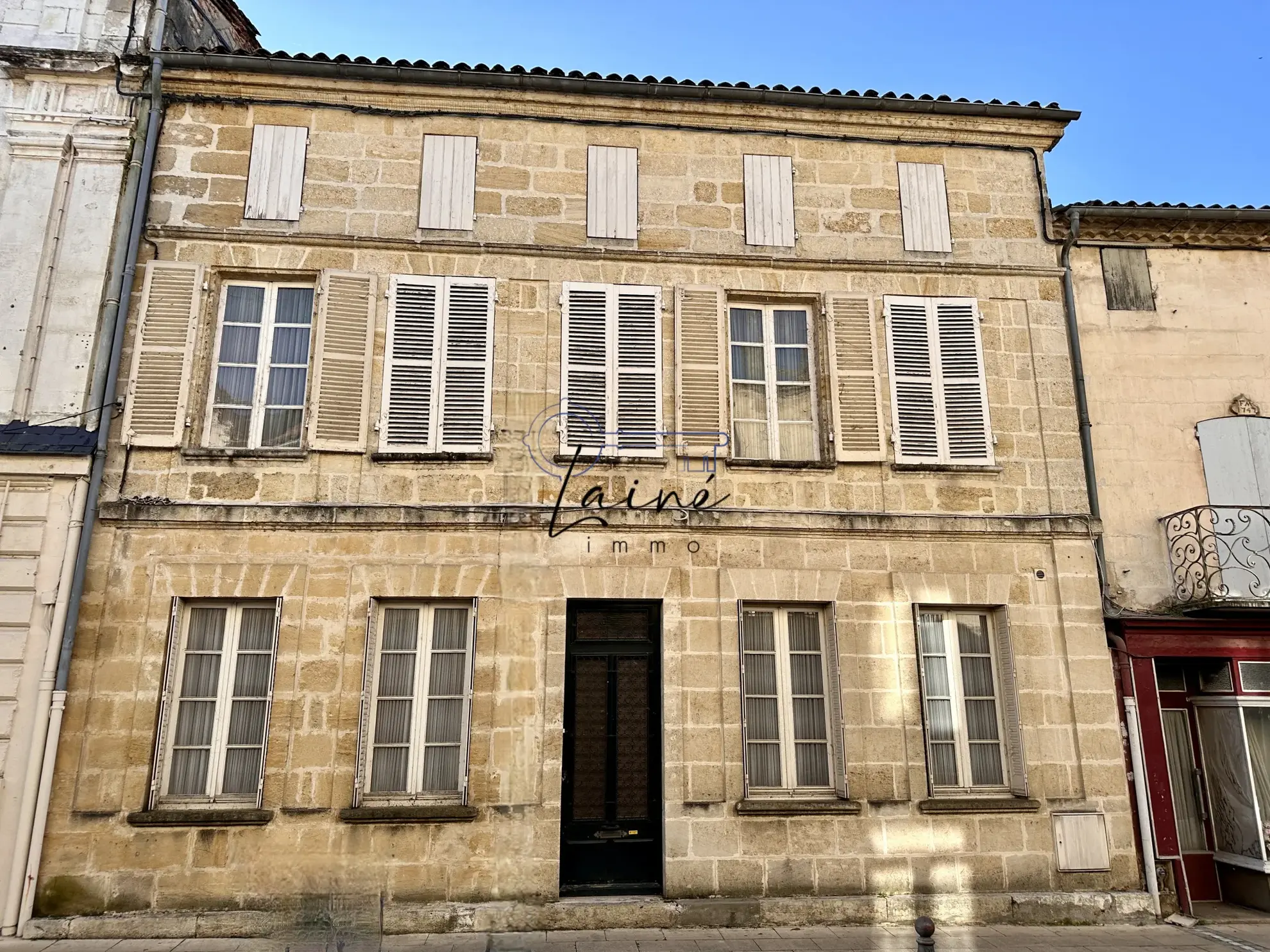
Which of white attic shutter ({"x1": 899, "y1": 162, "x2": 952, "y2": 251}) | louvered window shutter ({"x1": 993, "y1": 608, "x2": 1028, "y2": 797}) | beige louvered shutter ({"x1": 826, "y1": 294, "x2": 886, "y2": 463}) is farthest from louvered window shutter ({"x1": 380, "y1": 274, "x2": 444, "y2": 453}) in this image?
louvered window shutter ({"x1": 993, "y1": 608, "x2": 1028, "y2": 797})

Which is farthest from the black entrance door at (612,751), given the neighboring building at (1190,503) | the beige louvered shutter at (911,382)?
the neighboring building at (1190,503)

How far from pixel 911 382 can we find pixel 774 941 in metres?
5.26

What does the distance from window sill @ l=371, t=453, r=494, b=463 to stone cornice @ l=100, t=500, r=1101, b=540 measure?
432mm

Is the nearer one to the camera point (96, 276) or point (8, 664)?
point (8, 664)

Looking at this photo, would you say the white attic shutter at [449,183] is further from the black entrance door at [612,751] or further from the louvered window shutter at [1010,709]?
the louvered window shutter at [1010,709]

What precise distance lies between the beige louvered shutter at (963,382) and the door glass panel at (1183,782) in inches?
130

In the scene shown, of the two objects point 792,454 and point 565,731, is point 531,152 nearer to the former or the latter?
point 792,454

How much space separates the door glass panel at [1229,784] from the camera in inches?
312

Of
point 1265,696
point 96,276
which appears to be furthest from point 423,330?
point 1265,696

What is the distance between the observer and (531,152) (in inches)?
336

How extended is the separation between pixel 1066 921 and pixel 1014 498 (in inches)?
149

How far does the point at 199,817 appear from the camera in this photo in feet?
22.4

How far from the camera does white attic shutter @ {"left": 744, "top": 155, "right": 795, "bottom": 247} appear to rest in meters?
8.59

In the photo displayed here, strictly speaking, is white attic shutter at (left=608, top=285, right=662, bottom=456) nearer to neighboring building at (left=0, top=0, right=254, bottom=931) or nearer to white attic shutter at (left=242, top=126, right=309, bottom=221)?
white attic shutter at (left=242, top=126, right=309, bottom=221)
